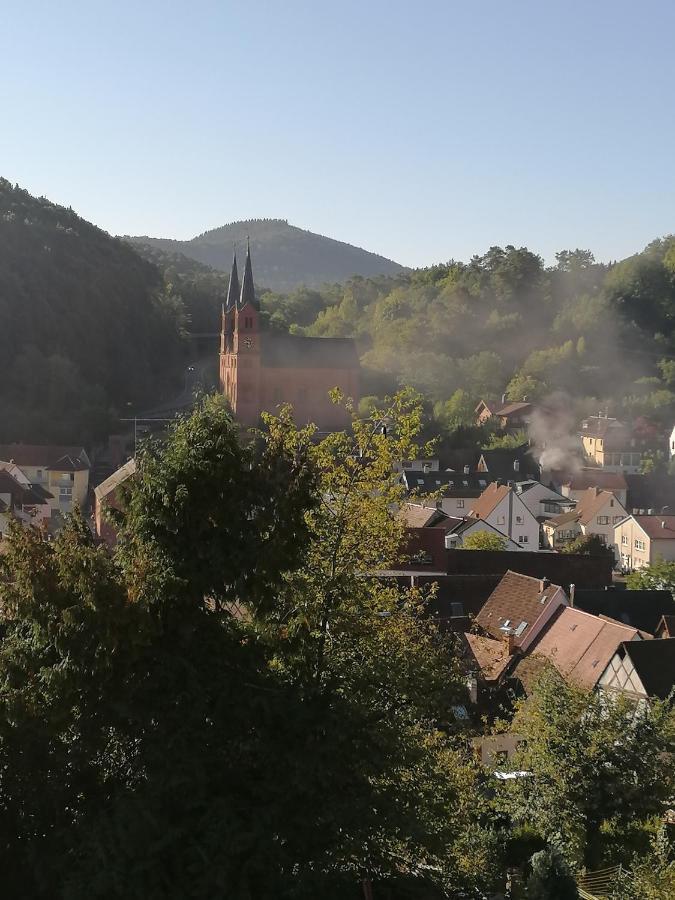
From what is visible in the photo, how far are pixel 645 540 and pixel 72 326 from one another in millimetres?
52786

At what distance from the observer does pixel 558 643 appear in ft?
69.7

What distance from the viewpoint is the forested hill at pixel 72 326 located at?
70812mm

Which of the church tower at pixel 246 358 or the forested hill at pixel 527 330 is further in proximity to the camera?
the forested hill at pixel 527 330

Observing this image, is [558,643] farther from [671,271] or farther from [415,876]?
[671,271]

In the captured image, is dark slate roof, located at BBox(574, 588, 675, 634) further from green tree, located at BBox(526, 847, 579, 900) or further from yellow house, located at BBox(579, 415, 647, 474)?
yellow house, located at BBox(579, 415, 647, 474)

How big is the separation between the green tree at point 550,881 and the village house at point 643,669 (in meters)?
8.79

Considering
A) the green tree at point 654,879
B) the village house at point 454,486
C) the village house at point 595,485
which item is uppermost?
the green tree at point 654,879

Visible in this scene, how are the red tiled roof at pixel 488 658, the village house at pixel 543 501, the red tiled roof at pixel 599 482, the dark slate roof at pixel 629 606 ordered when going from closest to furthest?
the red tiled roof at pixel 488 658 → the dark slate roof at pixel 629 606 → the village house at pixel 543 501 → the red tiled roof at pixel 599 482

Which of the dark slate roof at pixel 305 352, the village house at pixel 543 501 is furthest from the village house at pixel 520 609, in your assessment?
the dark slate roof at pixel 305 352

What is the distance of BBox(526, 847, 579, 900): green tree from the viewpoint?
9688mm

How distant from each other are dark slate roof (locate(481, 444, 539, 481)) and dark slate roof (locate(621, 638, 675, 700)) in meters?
44.6

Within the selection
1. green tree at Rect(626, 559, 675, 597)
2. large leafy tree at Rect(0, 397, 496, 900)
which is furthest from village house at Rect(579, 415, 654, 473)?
large leafy tree at Rect(0, 397, 496, 900)

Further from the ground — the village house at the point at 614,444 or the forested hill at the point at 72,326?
the forested hill at the point at 72,326

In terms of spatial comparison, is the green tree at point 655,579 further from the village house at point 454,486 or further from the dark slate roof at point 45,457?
the dark slate roof at point 45,457
